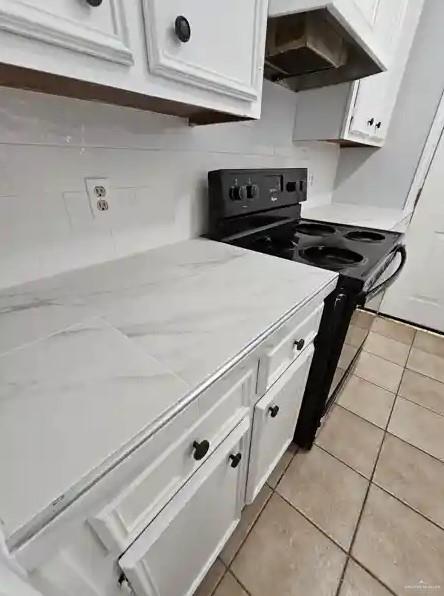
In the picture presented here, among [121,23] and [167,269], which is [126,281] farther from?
[121,23]

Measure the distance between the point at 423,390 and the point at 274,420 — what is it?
1.35 m

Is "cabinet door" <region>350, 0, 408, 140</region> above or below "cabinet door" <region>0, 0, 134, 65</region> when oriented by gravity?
above

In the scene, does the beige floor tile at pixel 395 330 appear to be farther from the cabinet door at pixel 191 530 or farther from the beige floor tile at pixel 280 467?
the cabinet door at pixel 191 530

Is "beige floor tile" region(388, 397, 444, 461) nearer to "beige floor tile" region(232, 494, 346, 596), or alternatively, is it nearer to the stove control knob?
"beige floor tile" region(232, 494, 346, 596)

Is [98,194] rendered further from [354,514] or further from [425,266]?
[425,266]

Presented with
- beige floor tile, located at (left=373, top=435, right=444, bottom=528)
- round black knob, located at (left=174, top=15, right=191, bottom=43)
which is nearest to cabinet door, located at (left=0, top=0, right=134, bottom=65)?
round black knob, located at (left=174, top=15, right=191, bottom=43)

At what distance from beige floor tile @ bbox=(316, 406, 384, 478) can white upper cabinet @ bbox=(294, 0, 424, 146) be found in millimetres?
1472

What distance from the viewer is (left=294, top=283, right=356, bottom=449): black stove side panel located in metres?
0.93

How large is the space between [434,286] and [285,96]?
5.90ft

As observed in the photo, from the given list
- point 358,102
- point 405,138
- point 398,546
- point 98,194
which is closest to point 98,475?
point 98,194

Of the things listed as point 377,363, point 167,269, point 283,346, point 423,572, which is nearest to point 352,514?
point 423,572

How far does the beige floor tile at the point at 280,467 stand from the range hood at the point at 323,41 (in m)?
1.58

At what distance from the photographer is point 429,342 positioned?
2148 millimetres

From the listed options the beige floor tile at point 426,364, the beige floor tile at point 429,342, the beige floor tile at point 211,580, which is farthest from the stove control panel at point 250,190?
the beige floor tile at point 429,342
